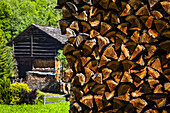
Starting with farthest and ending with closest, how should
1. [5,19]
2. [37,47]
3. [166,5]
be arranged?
1. [5,19]
2. [37,47]
3. [166,5]

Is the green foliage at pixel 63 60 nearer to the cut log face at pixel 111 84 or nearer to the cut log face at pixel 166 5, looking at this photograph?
the cut log face at pixel 111 84

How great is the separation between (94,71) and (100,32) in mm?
504

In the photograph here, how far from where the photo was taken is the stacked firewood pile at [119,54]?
302cm

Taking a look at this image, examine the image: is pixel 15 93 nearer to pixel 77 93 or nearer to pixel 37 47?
pixel 77 93

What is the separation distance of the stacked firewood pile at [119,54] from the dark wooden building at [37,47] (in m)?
21.0

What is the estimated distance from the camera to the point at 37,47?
27.7 m

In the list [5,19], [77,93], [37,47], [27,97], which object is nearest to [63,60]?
[37,47]

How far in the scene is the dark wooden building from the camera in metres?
25.9

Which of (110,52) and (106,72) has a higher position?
(110,52)

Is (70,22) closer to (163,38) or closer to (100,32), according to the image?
(100,32)

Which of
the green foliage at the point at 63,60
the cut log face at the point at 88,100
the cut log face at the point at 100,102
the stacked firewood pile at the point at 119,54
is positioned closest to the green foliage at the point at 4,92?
the green foliage at the point at 63,60

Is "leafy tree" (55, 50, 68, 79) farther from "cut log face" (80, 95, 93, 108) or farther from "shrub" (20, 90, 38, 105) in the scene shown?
"cut log face" (80, 95, 93, 108)

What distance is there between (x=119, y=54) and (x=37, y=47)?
25.1 meters

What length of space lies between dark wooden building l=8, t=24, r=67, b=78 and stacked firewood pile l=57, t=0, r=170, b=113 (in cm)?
2105
